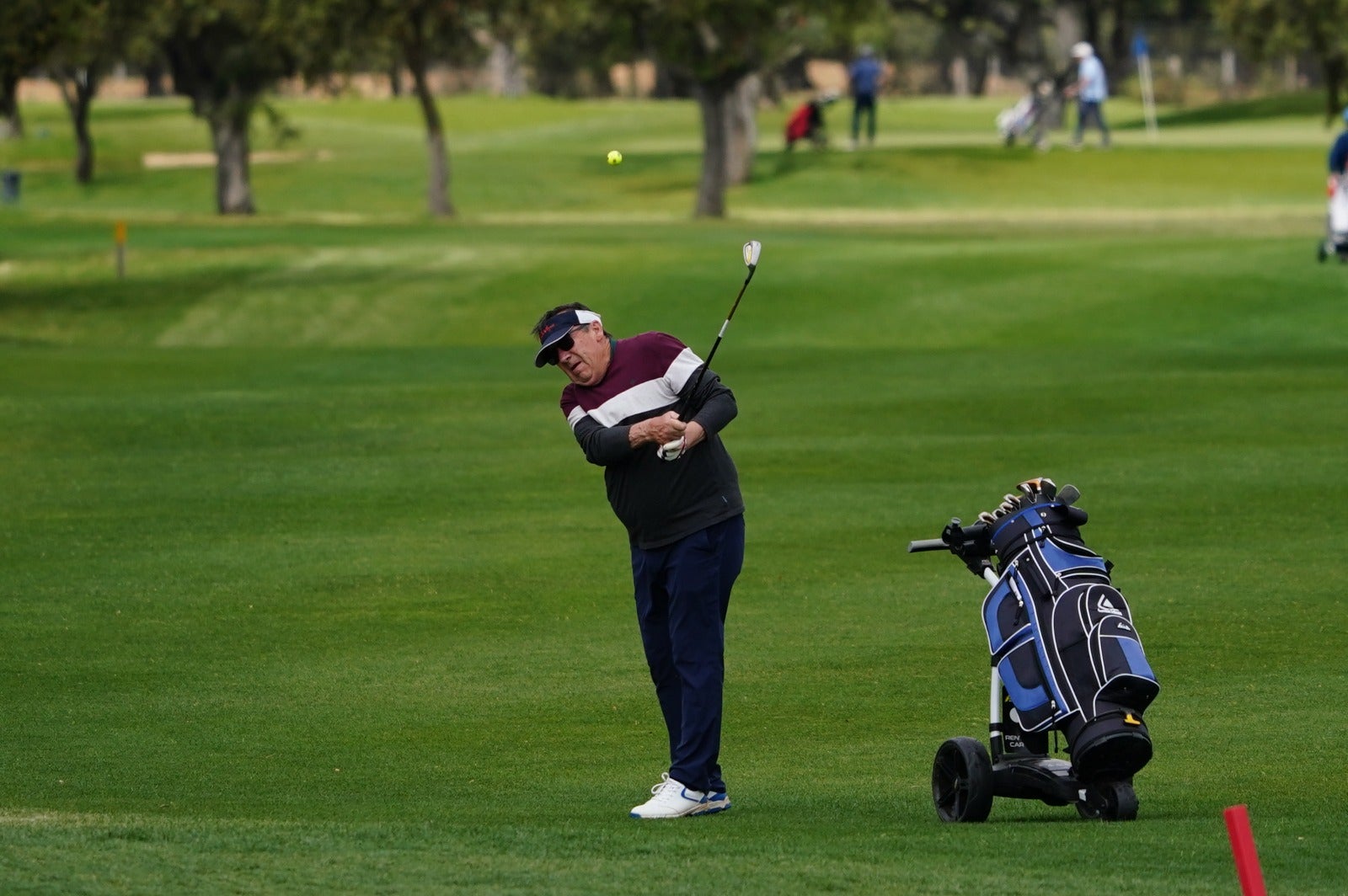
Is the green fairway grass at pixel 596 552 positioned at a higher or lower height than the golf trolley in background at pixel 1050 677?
lower

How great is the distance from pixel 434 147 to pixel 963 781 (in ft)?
136

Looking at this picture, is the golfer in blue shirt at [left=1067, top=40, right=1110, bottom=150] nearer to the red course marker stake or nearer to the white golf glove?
the white golf glove

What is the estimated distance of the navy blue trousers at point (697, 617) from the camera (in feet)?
27.2

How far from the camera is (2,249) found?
39844mm

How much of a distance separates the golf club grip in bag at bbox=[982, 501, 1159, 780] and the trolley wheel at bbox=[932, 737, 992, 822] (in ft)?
0.72

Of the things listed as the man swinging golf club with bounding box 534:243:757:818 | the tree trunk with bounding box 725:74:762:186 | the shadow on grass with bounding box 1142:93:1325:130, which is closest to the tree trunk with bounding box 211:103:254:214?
the tree trunk with bounding box 725:74:762:186

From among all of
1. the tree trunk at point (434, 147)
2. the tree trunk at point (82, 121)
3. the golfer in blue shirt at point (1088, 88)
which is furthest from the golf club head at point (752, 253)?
the tree trunk at point (82, 121)

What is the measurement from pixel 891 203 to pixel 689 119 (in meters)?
25.4

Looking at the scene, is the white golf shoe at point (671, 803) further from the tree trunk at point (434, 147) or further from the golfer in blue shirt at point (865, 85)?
the golfer in blue shirt at point (865, 85)

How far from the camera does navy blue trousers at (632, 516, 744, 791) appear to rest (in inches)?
326

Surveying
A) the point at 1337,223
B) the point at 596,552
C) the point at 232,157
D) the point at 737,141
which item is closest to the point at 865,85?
the point at 737,141

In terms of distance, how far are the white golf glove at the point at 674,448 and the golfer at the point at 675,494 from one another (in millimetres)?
82

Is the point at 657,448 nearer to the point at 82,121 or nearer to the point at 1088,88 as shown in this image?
the point at 1088,88

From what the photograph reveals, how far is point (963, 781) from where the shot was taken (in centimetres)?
793
